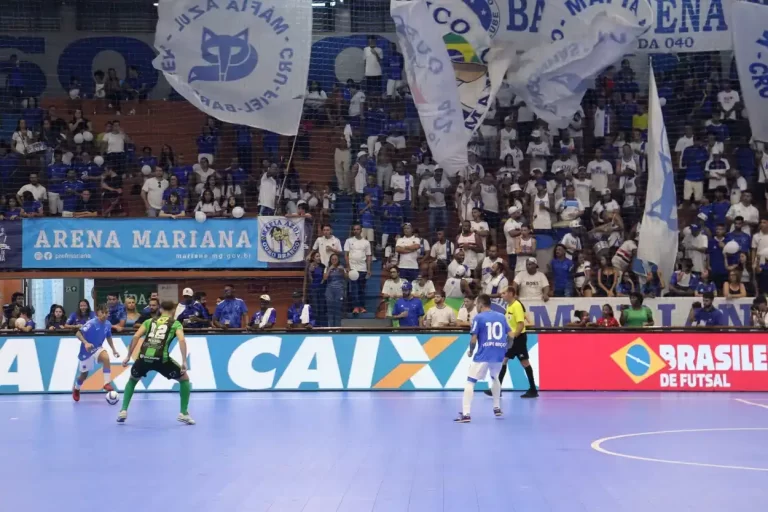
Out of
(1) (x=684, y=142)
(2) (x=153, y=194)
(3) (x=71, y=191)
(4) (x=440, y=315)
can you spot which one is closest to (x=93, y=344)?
(2) (x=153, y=194)

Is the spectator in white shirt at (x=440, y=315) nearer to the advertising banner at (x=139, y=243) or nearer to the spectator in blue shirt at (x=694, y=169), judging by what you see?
the advertising banner at (x=139, y=243)

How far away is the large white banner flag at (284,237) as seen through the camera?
78.9ft

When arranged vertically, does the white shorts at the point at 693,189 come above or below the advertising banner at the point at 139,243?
above

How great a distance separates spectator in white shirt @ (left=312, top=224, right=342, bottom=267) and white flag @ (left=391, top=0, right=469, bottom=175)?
305 centimetres

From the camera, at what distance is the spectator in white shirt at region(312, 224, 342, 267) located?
23.5 m

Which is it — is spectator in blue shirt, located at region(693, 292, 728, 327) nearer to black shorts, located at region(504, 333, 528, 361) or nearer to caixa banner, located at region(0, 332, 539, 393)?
caixa banner, located at region(0, 332, 539, 393)

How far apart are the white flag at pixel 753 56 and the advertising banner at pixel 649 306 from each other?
432 cm

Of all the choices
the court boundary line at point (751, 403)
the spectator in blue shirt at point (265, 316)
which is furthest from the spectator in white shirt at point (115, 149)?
the court boundary line at point (751, 403)

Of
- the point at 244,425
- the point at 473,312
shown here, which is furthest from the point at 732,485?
the point at 473,312

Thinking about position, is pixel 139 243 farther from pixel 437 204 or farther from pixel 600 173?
pixel 600 173

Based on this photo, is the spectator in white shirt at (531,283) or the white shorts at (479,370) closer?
the white shorts at (479,370)

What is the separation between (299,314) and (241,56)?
19.0ft

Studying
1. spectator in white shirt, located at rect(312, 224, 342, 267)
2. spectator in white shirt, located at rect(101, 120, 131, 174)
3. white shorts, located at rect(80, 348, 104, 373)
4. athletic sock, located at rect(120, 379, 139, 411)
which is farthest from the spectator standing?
athletic sock, located at rect(120, 379, 139, 411)

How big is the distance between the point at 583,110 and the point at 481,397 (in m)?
10.1
